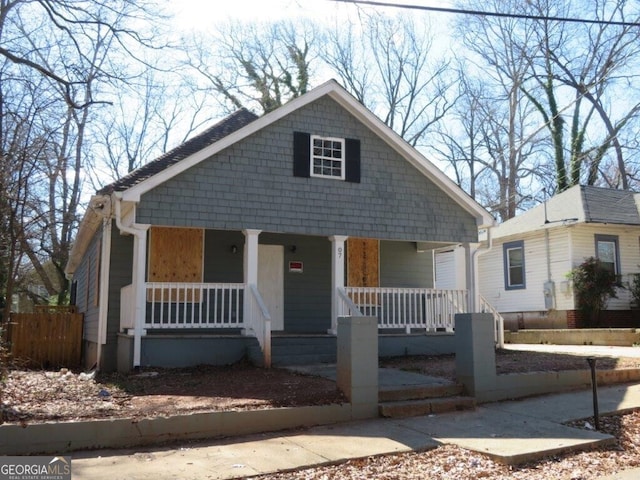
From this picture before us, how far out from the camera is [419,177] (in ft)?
45.6

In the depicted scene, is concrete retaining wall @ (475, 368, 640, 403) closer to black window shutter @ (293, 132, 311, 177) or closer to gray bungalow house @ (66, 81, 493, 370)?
gray bungalow house @ (66, 81, 493, 370)

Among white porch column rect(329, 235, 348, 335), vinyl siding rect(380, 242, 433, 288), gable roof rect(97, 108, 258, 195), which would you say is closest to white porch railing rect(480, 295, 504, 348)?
vinyl siding rect(380, 242, 433, 288)

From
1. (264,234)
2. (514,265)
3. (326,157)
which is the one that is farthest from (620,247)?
(264,234)

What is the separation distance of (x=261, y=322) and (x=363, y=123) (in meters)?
5.19

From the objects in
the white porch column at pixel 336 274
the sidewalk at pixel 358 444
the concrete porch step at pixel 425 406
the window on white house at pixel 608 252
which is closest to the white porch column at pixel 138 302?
the white porch column at pixel 336 274

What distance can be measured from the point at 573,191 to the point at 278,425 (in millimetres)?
17915

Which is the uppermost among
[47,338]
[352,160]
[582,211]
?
[352,160]

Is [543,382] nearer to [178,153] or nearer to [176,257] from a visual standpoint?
[176,257]

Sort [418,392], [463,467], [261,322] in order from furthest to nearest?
[261,322], [418,392], [463,467]

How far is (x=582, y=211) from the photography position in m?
19.8

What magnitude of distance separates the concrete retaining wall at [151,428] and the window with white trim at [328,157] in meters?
6.41

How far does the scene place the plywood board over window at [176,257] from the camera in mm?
12680

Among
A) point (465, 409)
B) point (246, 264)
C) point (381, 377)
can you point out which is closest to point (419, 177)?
point (246, 264)

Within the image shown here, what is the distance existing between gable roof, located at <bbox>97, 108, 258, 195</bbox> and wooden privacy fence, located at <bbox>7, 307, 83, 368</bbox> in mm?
4385
